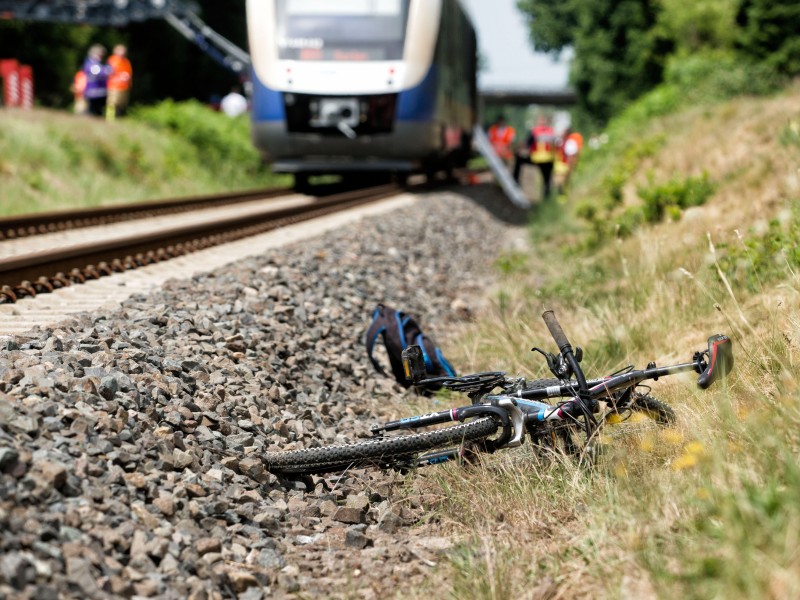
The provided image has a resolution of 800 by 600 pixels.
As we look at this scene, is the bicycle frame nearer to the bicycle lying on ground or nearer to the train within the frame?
the bicycle lying on ground

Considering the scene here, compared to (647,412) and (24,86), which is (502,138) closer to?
(24,86)

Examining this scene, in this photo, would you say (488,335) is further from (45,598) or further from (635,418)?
(45,598)

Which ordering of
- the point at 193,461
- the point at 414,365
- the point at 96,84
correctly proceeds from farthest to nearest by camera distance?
the point at 96,84, the point at 414,365, the point at 193,461

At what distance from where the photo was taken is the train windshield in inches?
591

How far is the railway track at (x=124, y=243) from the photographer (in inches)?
264

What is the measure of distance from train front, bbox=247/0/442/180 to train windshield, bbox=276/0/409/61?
0.02 m

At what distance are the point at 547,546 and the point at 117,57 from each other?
65.9 feet

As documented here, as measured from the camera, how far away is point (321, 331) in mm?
6230

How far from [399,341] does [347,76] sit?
10202 millimetres

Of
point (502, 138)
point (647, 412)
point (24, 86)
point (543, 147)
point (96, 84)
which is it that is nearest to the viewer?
point (647, 412)

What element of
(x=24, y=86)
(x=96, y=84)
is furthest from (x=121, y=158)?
(x=24, y=86)

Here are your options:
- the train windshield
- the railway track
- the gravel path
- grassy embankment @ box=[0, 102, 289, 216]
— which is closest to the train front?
the train windshield

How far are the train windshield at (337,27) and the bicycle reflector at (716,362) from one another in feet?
39.5

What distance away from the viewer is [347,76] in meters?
15.1
